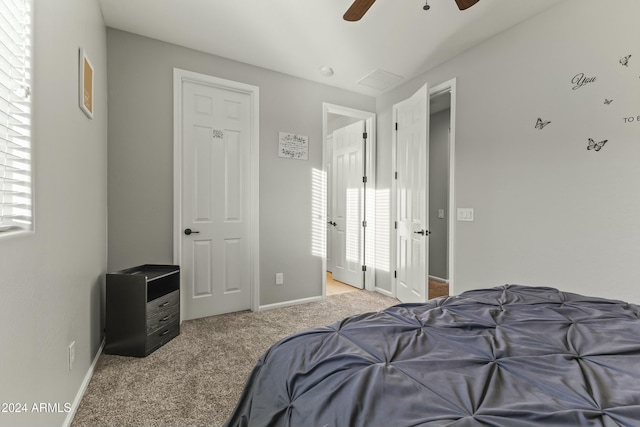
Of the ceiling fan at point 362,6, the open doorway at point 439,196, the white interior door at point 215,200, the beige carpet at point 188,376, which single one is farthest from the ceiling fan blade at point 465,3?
the open doorway at point 439,196

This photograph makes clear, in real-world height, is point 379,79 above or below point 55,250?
above

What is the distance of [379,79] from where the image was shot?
11.5 ft

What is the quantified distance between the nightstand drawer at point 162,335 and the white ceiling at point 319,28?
8.22 ft

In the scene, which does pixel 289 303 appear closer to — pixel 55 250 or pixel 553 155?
pixel 55 250

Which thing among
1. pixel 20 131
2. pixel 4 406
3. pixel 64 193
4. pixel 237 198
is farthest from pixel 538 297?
pixel 237 198

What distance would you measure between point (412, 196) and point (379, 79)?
142 cm

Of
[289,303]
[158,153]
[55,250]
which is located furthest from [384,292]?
[55,250]

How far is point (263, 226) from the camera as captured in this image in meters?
3.28

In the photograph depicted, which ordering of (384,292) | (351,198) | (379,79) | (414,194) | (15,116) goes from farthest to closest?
(351,198) < (384,292) < (379,79) < (414,194) < (15,116)

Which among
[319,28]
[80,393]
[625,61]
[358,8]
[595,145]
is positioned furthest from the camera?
[319,28]

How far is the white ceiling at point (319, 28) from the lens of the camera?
7.53 feet

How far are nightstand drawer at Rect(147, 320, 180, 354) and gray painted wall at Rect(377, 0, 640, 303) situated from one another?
2.60m

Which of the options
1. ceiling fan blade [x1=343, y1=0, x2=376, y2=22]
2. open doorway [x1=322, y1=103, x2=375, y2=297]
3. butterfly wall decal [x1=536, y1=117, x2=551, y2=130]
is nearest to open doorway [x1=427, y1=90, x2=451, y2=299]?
open doorway [x1=322, y1=103, x2=375, y2=297]

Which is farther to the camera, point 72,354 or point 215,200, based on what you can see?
point 215,200
